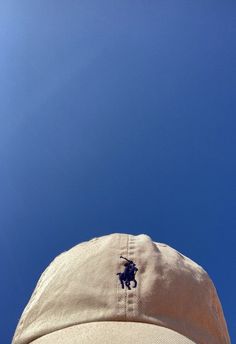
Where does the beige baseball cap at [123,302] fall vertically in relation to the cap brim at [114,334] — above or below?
above

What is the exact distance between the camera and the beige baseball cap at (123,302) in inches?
30.1

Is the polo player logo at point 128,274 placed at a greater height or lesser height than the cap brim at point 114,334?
greater

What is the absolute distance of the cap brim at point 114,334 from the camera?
0.74 meters

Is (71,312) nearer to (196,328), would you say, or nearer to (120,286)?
(120,286)

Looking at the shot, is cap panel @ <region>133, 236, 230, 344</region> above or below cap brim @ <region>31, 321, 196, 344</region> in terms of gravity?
above

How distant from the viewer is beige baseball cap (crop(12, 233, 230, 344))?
765 millimetres

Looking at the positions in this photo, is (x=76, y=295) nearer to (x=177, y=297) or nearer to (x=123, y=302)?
(x=123, y=302)

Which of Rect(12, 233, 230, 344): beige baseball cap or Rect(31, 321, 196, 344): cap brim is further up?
Rect(12, 233, 230, 344): beige baseball cap

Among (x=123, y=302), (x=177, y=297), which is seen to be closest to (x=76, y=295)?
(x=123, y=302)

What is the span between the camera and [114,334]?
748mm

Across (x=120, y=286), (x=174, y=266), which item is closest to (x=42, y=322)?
(x=120, y=286)

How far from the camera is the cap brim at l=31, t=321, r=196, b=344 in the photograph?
74cm

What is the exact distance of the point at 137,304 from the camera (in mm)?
800

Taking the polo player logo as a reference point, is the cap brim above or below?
below
